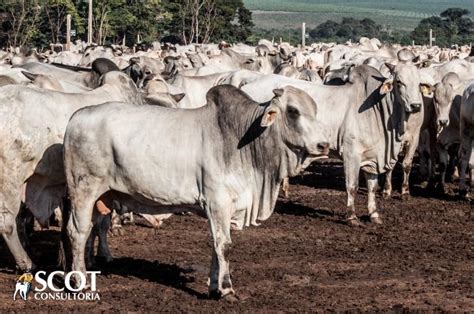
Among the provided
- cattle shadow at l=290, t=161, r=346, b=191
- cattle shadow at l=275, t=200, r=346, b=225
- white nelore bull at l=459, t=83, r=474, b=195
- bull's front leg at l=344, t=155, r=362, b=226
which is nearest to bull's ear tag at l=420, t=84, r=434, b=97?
white nelore bull at l=459, t=83, r=474, b=195

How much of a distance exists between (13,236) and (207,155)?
89.9 inches

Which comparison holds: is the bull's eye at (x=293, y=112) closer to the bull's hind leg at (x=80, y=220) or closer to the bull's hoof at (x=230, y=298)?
the bull's hoof at (x=230, y=298)

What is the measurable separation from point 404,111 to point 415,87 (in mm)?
342

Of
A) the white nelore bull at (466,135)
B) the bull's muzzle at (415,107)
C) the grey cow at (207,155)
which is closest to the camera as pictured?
the grey cow at (207,155)

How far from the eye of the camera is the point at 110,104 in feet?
32.8

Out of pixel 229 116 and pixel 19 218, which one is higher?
pixel 229 116

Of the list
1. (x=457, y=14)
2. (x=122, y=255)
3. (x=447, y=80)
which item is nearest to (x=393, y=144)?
(x=447, y=80)

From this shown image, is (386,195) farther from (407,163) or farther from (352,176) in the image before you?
(352,176)

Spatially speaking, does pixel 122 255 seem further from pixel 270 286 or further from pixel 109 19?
pixel 109 19

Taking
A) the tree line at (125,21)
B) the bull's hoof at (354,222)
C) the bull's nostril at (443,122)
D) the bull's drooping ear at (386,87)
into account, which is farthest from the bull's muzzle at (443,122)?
the tree line at (125,21)

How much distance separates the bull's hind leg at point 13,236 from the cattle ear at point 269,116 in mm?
2685

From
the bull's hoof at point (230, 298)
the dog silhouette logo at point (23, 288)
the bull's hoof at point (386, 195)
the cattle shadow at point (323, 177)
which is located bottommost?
the cattle shadow at point (323, 177)

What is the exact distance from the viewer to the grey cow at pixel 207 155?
9492mm

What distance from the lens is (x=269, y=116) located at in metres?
9.41
